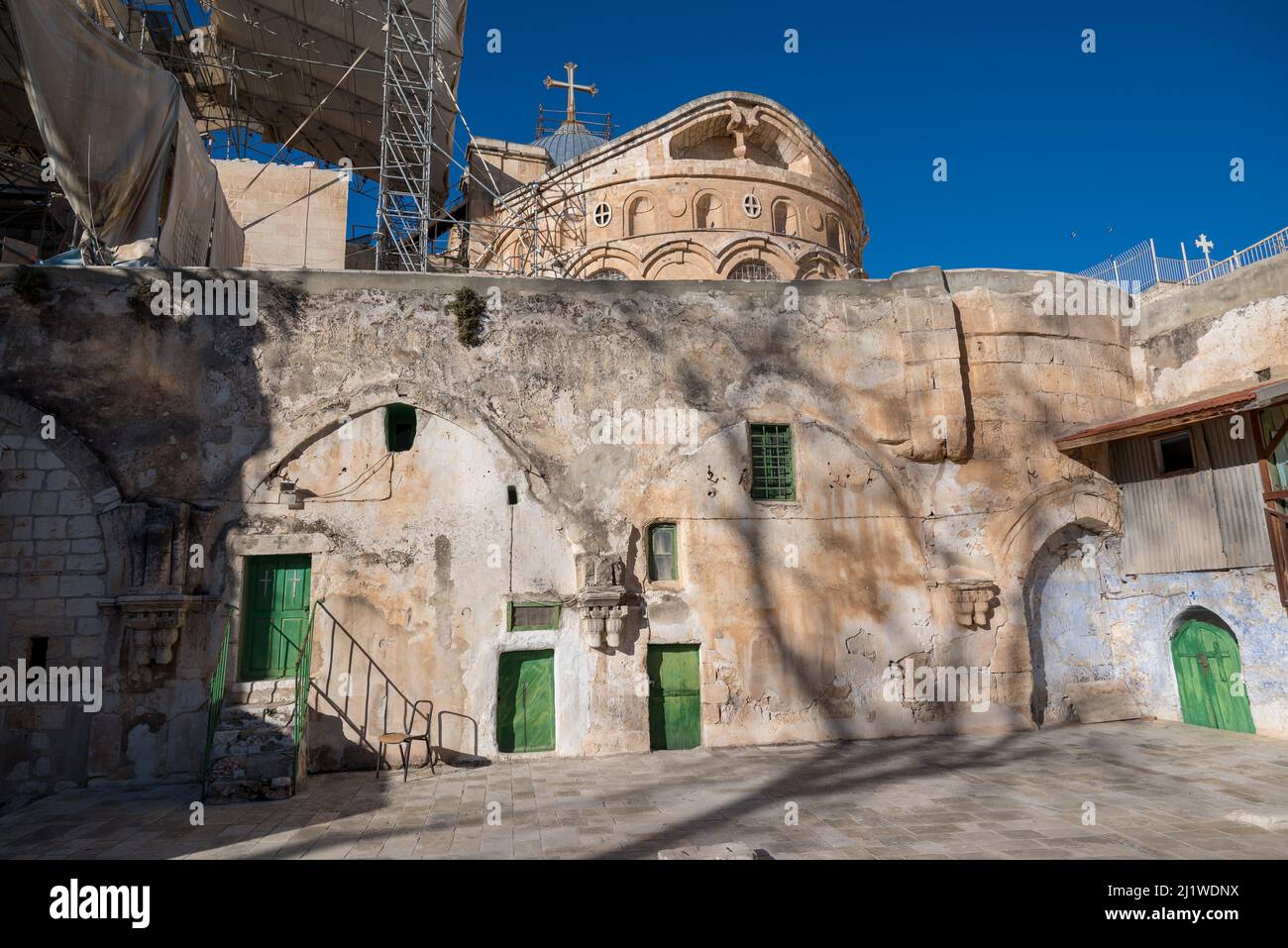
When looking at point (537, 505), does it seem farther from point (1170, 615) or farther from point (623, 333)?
point (1170, 615)

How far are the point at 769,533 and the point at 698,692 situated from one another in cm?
254

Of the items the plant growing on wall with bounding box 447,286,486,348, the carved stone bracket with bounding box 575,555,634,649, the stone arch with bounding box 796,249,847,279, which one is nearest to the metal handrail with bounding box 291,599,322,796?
the carved stone bracket with bounding box 575,555,634,649

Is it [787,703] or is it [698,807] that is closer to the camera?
[698,807]

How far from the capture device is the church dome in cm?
3206

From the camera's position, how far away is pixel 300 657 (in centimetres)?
1023

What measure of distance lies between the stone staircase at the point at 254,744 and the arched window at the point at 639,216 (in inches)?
670

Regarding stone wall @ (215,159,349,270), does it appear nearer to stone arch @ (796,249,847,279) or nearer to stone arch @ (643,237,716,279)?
stone arch @ (643,237,716,279)

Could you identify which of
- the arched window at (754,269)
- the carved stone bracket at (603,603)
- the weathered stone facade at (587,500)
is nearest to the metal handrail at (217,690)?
the weathered stone facade at (587,500)

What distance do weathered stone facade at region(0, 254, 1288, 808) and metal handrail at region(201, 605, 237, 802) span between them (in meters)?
0.23

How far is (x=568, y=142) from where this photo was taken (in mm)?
32562

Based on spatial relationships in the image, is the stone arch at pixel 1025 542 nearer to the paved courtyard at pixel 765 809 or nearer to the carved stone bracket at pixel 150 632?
the paved courtyard at pixel 765 809

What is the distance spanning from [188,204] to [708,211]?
14.2 m

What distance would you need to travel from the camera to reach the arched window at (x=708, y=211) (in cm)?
2359
